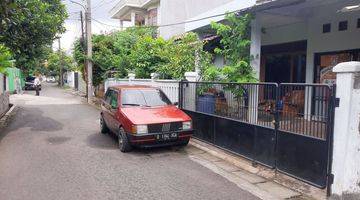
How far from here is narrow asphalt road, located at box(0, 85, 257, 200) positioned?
537 centimetres

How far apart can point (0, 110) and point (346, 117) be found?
43.5ft

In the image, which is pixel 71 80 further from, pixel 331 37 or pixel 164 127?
pixel 164 127

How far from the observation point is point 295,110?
5.88 m

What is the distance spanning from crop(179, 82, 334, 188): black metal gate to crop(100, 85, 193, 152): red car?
94 centimetres

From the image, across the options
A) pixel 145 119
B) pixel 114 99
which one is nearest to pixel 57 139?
pixel 114 99

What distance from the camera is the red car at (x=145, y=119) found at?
7707 millimetres

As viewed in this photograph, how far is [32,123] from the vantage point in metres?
12.7

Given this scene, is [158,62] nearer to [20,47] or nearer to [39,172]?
[20,47]

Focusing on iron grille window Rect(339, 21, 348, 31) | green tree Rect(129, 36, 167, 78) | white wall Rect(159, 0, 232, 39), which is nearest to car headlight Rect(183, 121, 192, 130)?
iron grille window Rect(339, 21, 348, 31)

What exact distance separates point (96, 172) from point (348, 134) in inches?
179

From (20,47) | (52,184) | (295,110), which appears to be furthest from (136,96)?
(20,47)

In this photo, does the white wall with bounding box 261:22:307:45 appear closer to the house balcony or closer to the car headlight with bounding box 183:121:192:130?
the car headlight with bounding box 183:121:192:130

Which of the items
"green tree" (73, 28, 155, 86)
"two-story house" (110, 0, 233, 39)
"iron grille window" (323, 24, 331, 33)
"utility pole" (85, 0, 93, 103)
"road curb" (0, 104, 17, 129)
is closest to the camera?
"iron grille window" (323, 24, 331, 33)

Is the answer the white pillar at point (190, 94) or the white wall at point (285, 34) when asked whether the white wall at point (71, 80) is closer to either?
the white wall at point (285, 34)
